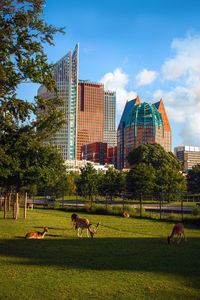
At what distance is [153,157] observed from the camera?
78.0m

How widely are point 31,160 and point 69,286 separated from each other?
49.3ft

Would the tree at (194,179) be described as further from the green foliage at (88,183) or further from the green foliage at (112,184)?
the green foliage at (88,183)

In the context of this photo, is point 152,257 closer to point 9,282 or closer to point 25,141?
point 9,282

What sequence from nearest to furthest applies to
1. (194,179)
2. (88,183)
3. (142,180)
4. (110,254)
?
(110,254) < (142,180) < (88,183) < (194,179)

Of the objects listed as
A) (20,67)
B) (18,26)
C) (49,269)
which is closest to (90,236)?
(49,269)

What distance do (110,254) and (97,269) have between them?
1.98 meters

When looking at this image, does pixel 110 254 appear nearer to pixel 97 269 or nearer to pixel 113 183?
pixel 97 269

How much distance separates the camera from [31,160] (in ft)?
68.6

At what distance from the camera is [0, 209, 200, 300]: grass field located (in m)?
6.30

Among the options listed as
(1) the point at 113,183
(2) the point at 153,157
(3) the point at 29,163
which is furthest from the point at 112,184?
(3) the point at 29,163

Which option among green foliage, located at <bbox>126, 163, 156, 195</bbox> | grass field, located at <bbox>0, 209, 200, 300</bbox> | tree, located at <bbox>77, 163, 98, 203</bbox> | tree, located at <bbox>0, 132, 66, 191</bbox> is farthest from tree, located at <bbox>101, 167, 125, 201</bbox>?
grass field, located at <bbox>0, 209, 200, 300</bbox>

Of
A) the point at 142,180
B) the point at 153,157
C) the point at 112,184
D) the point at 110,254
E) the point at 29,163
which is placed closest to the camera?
the point at 110,254

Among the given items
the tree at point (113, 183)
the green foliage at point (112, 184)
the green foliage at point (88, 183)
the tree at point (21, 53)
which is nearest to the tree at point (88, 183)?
the green foliage at point (88, 183)

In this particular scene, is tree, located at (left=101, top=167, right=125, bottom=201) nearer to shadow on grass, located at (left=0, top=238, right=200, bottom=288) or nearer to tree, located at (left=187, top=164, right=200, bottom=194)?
tree, located at (left=187, top=164, right=200, bottom=194)
